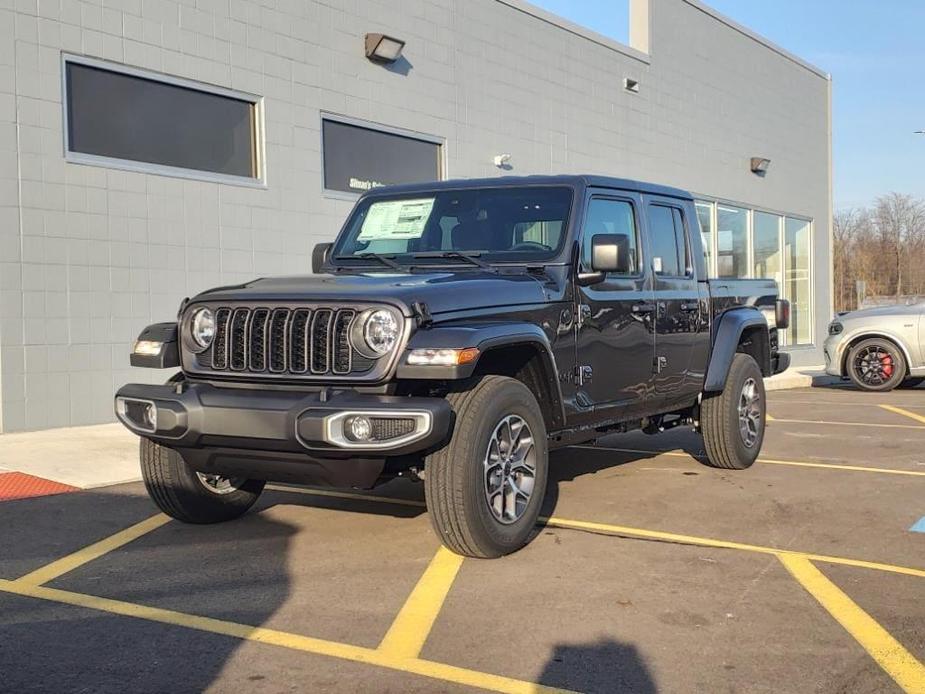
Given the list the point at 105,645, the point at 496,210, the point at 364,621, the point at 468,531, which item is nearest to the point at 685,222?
the point at 496,210

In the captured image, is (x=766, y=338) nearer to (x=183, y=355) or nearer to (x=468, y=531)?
(x=468, y=531)

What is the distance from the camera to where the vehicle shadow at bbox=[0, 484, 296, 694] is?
3.51 metres

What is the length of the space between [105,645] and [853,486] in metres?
5.36

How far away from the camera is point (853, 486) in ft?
23.2

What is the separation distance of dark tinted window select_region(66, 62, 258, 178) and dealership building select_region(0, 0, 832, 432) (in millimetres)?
19

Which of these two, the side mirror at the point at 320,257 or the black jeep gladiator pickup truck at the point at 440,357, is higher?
the side mirror at the point at 320,257

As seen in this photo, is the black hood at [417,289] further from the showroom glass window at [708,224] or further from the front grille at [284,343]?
the showroom glass window at [708,224]

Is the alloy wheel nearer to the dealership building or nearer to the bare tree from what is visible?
the dealership building

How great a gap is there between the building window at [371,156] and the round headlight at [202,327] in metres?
7.28

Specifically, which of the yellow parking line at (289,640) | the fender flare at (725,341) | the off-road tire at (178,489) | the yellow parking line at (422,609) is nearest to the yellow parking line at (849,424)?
the fender flare at (725,341)

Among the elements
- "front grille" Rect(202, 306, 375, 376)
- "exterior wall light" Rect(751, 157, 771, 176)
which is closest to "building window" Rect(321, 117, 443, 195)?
"front grille" Rect(202, 306, 375, 376)

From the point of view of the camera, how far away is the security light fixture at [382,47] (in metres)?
12.7

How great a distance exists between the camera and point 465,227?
6062 mm

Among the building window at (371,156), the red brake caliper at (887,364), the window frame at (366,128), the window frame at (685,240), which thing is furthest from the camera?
the red brake caliper at (887,364)
